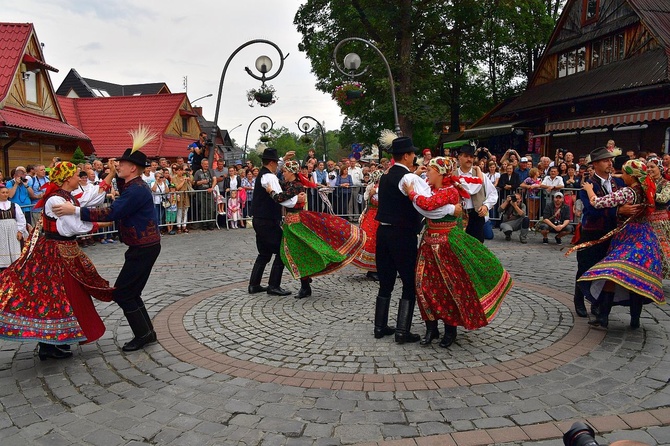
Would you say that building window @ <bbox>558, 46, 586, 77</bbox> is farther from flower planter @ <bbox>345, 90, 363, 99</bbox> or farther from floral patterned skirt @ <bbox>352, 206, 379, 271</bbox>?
floral patterned skirt @ <bbox>352, 206, 379, 271</bbox>

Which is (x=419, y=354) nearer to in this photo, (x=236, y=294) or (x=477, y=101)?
(x=236, y=294)

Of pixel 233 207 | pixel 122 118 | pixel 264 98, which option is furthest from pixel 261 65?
pixel 122 118

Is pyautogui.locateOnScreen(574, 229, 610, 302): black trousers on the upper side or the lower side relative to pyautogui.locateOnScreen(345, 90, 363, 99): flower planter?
lower

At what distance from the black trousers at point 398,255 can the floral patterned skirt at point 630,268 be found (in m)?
1.85

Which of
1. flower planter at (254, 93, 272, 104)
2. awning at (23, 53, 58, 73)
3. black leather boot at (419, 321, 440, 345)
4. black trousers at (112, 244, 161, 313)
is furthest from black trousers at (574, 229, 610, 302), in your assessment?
awning at (23, 53, 58, 73)

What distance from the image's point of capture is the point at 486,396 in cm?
401

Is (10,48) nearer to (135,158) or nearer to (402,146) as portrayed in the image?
(135,158)

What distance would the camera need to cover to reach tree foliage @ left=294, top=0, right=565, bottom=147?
25.9 m

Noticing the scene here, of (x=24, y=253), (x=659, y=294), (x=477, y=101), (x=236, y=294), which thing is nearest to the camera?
(x=24, y=253)

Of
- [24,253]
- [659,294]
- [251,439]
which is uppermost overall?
[24,253]

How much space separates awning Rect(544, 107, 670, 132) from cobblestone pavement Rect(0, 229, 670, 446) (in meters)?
13.1

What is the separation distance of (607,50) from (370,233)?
19279 millimetres

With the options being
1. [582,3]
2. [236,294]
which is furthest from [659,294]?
[582,3]

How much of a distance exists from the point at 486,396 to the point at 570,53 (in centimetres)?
2491
